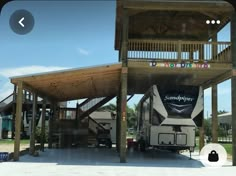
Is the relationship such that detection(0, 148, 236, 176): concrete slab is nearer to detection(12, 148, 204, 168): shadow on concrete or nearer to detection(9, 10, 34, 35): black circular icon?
detection(12, 148, 204, 168): shadow on concrete

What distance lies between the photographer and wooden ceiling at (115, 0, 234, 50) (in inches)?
721

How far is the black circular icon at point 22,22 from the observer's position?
331 centimetres

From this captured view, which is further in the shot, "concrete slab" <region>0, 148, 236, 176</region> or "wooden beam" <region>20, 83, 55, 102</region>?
"wooden beam" <region>20, 83, 55, 102</region>

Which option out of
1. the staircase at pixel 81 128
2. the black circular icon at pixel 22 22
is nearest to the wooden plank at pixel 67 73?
the staircase at pixel 81 128

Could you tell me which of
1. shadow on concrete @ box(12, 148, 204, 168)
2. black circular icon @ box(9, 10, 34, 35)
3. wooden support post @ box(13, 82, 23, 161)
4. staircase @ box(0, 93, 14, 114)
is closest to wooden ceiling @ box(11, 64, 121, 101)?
wooden support post @ box(13, 82, 23, 161)

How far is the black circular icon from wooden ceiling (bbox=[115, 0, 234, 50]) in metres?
14.4

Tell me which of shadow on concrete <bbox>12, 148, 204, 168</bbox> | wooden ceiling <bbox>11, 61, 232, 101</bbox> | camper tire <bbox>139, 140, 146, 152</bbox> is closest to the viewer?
shadow on concrete <bbox>12, 148, 204, 168</bbox>

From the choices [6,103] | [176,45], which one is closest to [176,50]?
[176,45]

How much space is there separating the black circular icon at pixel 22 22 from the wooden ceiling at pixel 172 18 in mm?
14377

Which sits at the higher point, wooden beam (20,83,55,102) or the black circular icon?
wooden beam (20,83,55,102)

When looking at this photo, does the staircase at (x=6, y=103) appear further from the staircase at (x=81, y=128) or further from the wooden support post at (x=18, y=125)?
the wooden support post at (x=18, y=125)

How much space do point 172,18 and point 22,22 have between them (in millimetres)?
19988

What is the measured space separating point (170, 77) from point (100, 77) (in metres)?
3.83

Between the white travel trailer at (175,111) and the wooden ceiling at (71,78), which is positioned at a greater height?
the wooden ceiling at (71,78)
